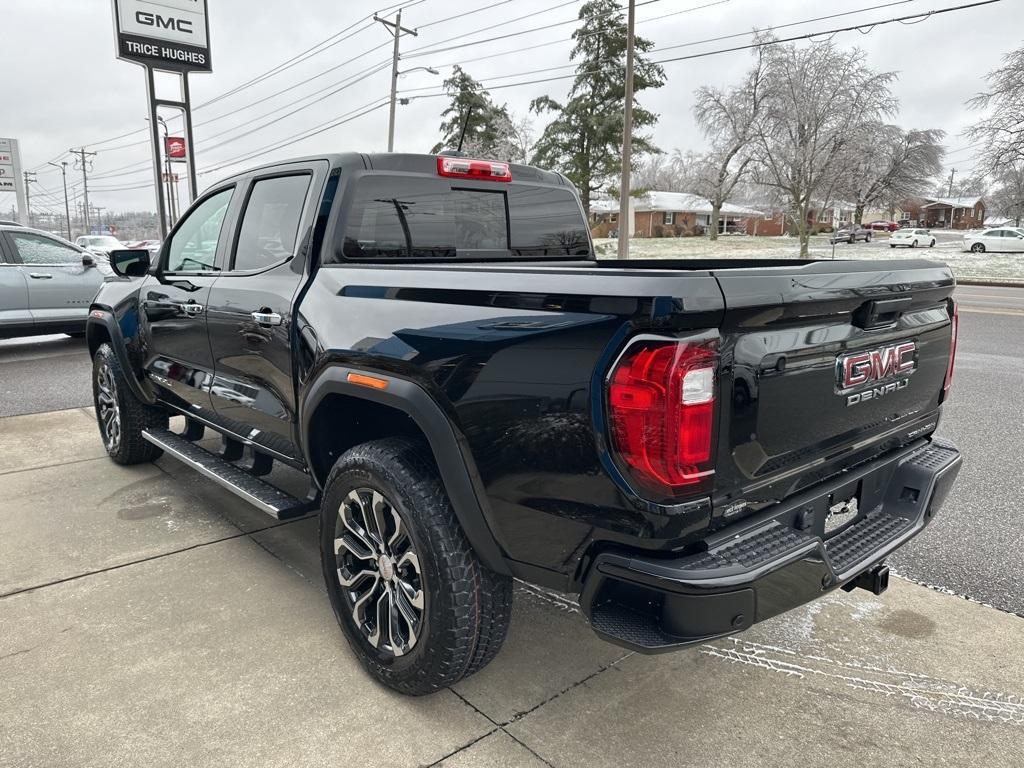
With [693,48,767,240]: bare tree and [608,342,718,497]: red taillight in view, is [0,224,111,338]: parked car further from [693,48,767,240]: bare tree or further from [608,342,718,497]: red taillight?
[693,48,767,240]: bare tree

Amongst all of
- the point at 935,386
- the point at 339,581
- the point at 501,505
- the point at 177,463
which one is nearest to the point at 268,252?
the point at 339,581

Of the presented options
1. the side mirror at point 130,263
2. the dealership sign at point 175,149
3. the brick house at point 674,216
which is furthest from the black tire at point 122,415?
the brick house at point 674,216

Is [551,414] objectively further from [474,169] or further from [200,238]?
[200,238]

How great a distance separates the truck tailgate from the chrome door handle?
1.96 meters

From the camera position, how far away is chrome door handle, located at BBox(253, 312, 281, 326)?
310cm

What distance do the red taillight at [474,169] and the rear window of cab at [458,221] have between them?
0.14ft

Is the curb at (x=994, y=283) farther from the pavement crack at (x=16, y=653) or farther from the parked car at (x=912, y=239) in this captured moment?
the pavement crack at (x=16, y=653)

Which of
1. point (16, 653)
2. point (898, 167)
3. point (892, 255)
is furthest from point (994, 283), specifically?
point (898, 167)

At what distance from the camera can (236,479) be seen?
11.7 ft

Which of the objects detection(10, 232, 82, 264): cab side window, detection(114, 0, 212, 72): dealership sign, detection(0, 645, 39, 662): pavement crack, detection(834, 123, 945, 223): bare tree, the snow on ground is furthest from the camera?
detection(834, 123, 945, 223): bare tree

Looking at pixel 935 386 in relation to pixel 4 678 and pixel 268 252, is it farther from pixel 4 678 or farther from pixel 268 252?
pixel 4 678

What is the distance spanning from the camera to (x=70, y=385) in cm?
828

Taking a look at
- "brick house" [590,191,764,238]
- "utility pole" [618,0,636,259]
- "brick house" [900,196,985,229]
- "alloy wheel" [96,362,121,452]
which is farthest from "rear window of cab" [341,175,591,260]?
"brick house" [900,196,985,229]

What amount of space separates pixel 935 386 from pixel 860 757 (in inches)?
54.7
